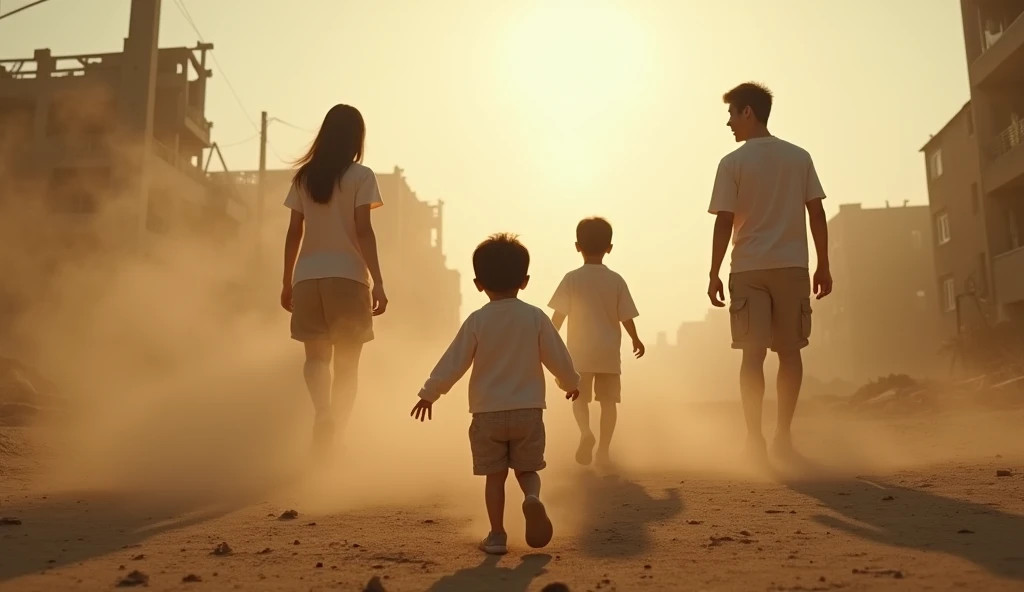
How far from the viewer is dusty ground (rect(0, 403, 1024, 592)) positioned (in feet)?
8.13

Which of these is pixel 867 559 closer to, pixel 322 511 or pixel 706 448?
pixel 322 511

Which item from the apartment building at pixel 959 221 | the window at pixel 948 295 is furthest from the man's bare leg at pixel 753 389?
the window at pixel 948 295

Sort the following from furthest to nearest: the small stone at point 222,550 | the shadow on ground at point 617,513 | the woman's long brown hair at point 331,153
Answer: the woman's long brown hair at point 331,153, the shadow on ground at point 617,513, the small stone at point 222,550

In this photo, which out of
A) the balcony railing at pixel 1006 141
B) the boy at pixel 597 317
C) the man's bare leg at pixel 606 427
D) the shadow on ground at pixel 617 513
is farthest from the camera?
the balcony railing at pixel 1006 141

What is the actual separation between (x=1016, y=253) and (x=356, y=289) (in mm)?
20922

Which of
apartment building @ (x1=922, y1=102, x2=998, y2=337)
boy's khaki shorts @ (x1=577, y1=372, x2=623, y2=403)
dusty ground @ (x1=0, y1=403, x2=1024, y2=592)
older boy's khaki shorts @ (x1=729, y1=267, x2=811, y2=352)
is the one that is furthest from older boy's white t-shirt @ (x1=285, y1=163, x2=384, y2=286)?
apartment building @ (x1=922, y1=102, x2=998, y2=337)

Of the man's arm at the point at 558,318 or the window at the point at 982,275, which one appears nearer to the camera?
the man's arm at the point at 558,318

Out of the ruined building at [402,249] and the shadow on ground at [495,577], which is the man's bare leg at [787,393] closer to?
the shadow on ground at [495,577]

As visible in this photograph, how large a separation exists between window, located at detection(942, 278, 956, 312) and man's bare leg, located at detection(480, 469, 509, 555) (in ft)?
98.7

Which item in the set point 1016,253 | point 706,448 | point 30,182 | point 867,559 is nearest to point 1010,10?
point 1016,253

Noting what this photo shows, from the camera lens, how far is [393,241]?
2233 inches

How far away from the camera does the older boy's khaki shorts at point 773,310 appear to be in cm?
543

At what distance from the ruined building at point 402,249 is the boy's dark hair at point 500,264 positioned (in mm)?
33022

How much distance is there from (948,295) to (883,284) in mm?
24492
